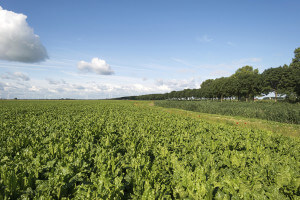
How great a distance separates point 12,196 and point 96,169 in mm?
1700

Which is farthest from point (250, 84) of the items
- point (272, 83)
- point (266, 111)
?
point (266, 111)

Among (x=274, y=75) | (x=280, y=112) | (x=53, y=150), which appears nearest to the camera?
(x=53, y=150)

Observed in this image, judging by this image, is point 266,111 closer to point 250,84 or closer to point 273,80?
point 273,80

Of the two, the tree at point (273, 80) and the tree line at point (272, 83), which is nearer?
the tree line at point (272, 83)

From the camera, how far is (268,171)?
3609 millimetres

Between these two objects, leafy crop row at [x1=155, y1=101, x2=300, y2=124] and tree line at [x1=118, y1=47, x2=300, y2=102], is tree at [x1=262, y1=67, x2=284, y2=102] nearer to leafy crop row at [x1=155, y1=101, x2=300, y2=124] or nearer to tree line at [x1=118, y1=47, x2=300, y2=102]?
tree line at [x1=118, y1=47, x2=300, y2=102]

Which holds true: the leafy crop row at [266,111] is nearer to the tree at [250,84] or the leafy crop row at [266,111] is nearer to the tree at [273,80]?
the tree at [273,80]

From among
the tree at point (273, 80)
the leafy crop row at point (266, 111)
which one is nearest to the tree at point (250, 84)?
the tree at point (273, 80)

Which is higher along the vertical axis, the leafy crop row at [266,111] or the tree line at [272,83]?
the tree line at [272,83]

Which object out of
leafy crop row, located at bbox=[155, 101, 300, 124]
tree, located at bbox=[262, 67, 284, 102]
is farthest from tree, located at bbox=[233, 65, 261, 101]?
leafy crop row, located at bbox=[155, 101, 300, 124]

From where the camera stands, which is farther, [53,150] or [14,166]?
[53,150]

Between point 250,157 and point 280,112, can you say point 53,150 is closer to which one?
point 250,157

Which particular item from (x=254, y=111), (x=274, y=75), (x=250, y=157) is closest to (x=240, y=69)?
(x=274, y=75)

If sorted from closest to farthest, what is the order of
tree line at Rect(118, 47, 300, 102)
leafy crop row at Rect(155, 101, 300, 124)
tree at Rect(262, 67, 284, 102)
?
leafy crop row at Rect(155, 101, 300, 124)
tree line at Rect(118, 47, 300, 102)
tree at Rect(262, 67, 284, 102)
